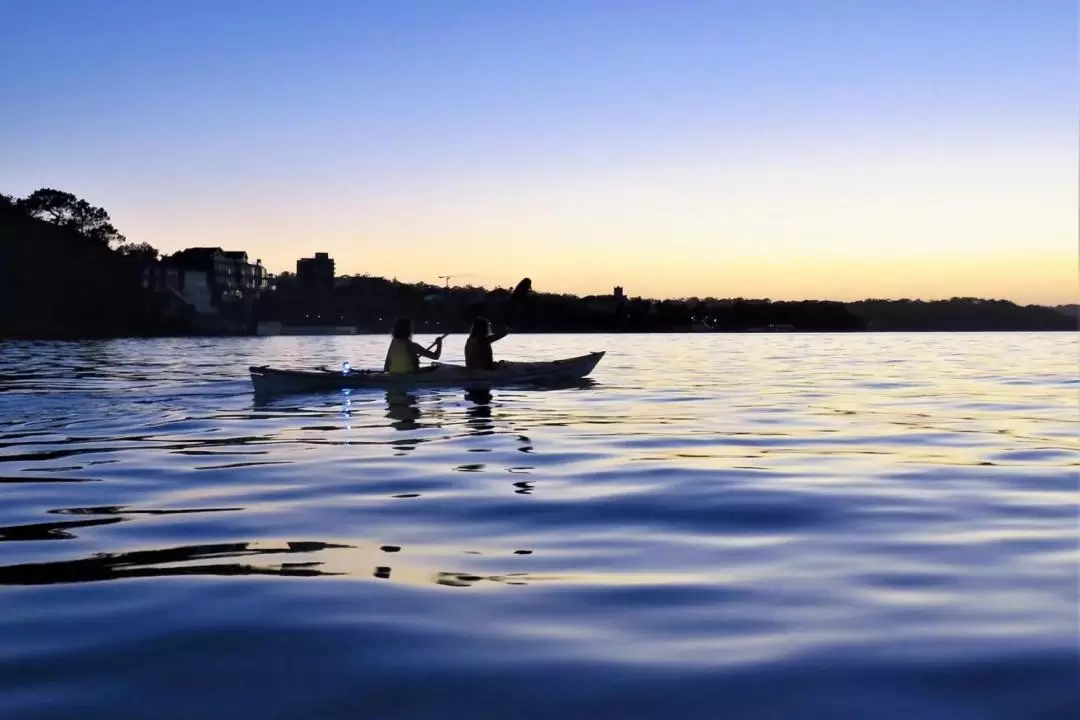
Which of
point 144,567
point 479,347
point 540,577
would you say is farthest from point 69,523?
point 479,347

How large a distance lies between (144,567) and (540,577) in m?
2.43

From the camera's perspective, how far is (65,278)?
114562 millimetres

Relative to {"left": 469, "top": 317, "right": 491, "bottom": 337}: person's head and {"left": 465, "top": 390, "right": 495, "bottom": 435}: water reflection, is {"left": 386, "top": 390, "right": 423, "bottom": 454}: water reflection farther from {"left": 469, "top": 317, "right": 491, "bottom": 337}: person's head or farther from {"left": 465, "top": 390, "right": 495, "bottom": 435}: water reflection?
{"left": 469, "top": 317, "right": 491, "bottom": 337}: person's head

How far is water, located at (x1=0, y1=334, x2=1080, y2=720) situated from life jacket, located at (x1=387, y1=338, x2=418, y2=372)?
889 cm

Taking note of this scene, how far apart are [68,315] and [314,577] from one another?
392 feet

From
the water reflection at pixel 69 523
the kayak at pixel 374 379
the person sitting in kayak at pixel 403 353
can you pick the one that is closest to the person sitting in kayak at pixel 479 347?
the kayak at pixel 374 379

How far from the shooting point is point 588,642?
4.63 meters

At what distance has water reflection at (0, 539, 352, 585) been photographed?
5973mm

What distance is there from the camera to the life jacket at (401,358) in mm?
22969

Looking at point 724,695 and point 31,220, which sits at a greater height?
point 31,220

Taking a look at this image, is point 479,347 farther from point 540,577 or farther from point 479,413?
point 540,577

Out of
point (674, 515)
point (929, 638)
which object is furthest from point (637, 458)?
point (929, 638)

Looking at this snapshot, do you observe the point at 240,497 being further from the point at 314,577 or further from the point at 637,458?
the point at 637,458

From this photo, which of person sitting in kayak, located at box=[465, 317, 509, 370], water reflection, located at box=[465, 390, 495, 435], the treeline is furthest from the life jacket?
the treeline
